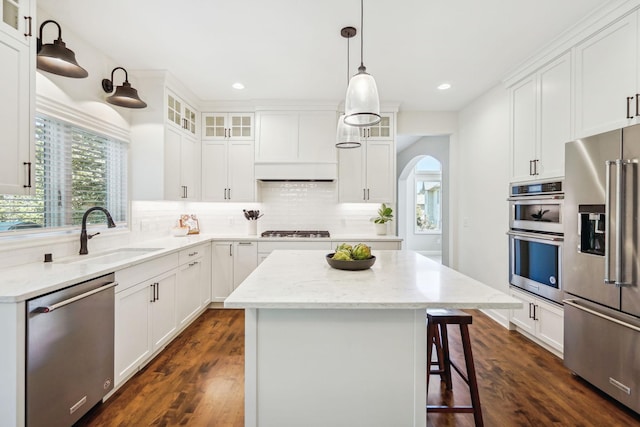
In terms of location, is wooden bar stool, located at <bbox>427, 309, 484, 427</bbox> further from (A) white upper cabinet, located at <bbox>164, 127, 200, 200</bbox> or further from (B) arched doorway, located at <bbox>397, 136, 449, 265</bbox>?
(B) arched doorway, located at <bbox>397, 136, 449, 265</bbox>

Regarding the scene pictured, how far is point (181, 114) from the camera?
147 inches

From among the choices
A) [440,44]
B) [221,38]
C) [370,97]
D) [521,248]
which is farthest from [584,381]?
[221,38]

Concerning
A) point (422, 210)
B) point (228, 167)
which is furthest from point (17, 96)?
point (422, 210)

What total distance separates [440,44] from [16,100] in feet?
9.88

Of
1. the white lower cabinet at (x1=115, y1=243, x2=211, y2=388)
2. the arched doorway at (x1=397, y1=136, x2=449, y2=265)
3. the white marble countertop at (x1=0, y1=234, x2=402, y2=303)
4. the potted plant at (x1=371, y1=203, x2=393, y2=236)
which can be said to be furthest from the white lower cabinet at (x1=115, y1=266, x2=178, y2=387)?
the arched doorway at (x1=397, y1=136, x2=449, y2=265)

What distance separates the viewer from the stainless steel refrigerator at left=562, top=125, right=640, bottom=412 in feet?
6.23

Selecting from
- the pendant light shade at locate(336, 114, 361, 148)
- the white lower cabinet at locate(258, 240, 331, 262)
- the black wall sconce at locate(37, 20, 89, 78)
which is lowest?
the white lower cabinet at locate(258, 240, 331, 262)

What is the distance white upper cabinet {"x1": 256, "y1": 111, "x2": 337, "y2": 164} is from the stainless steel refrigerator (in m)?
2.59

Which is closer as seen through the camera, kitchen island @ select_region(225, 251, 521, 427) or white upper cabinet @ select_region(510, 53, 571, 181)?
kitchen island @ select_region(225, 251, 521, 427)

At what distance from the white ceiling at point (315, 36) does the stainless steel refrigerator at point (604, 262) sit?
109 cm

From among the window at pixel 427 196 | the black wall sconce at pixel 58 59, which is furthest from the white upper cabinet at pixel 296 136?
the window at pixel 427 196

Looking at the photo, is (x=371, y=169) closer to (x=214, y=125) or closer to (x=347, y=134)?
(x=347, y=134)

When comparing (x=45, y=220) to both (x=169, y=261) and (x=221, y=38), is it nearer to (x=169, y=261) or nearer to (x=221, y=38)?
(x=169, y=261)

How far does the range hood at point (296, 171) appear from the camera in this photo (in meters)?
4.14
